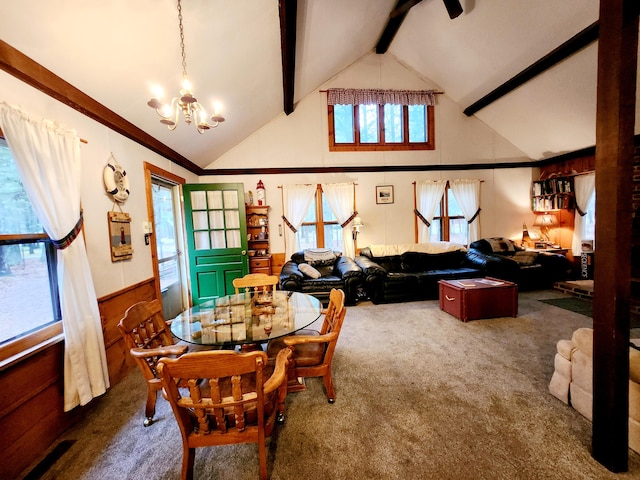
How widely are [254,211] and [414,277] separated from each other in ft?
10.1

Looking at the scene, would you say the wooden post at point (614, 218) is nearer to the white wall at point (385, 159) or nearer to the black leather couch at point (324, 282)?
the black leather couch at point (324, 282)

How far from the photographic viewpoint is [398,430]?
156 cm

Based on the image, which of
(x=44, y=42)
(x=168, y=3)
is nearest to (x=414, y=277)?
(x=168, y=3)

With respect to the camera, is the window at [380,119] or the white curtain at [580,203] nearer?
the white curtain at [580,203]

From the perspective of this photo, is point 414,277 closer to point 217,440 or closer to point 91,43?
point 217,440

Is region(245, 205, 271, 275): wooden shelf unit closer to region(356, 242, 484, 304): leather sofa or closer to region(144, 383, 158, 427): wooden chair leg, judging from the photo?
region(356, 242, 484, 304): leather sofa

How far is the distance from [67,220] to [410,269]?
4.41 meters

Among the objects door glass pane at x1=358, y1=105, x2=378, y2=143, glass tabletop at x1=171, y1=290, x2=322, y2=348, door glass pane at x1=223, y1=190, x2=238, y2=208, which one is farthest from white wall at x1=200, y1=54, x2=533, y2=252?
glass tabletop at x1=171, y1=290, x2=322, y2=348

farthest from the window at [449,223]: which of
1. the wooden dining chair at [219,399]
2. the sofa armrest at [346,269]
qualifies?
the wooden dining chair at [219,399]

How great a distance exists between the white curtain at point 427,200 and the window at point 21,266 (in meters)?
5.29

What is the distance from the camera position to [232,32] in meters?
2.29

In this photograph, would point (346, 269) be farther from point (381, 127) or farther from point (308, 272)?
point (381, 127)

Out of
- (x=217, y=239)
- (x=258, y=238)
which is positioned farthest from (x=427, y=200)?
(x=217, y=239)

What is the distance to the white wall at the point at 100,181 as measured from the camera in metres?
1.63
